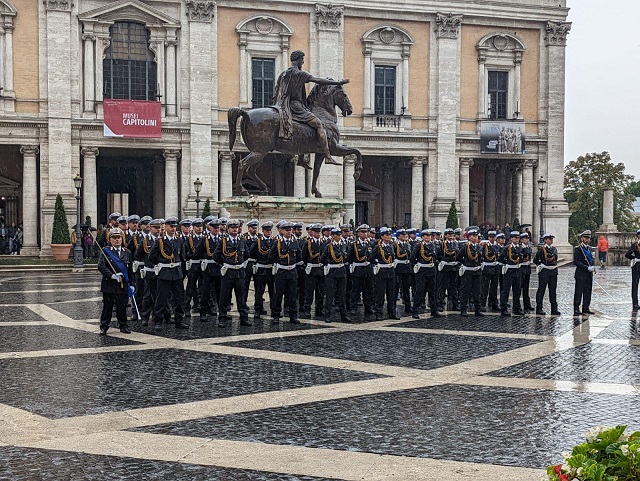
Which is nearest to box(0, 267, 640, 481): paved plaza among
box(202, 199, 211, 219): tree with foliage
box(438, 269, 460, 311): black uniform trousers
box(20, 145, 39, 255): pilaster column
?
box(438, 269, 460, 311): black uniform trousers

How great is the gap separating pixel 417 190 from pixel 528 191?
6271 mm

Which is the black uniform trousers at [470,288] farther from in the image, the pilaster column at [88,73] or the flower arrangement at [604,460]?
the pilaster column at [88,73]

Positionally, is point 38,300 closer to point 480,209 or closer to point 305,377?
point 305,377

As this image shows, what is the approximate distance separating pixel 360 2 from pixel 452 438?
37142mm

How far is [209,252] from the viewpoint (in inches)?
593

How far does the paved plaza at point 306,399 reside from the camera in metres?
6.27

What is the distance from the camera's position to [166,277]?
14.2 meters

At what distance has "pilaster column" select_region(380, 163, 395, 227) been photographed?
46.1 m

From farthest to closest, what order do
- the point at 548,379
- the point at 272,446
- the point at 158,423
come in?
the point at 548,379, the point at 158,423, the point at 272,446

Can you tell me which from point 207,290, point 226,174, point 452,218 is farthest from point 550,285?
point 226,174

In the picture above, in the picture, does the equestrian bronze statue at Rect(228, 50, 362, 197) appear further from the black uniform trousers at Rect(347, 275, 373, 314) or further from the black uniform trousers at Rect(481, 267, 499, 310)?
the black uniform trousers at Rect(481, 267, 499, 310)

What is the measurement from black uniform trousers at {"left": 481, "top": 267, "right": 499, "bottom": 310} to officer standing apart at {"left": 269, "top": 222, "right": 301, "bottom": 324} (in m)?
4.55

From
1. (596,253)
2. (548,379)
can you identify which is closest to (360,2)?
(596,253)

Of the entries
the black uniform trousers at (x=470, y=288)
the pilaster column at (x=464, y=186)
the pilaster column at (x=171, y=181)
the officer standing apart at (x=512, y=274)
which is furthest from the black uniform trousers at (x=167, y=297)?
the pilaster column at (x=464, y=186)
